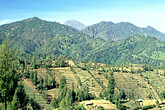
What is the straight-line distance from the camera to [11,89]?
1236 inches

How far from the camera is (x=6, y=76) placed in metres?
30.7

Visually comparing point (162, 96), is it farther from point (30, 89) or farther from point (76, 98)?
point (30, 89)

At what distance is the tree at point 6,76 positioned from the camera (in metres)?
30.4

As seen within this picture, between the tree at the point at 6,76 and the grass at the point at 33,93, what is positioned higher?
the tree at the point at 6,76

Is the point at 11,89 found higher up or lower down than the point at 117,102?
higher up

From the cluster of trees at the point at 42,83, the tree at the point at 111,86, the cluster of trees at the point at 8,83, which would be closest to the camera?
the cluster of trees at the point at 8,83

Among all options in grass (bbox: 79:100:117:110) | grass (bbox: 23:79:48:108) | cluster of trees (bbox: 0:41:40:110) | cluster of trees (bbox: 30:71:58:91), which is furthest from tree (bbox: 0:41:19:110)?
cluster of trees (bbox: 30:71:58:91)

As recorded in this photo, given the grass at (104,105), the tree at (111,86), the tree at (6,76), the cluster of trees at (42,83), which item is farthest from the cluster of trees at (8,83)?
the cluster of trees at (42,83)

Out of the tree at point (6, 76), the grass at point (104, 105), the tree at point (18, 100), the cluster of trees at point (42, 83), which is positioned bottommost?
the grass at point (104, 105)

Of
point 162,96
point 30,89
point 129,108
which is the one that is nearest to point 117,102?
point 129,108

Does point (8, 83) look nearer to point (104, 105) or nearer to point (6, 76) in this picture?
point (6, 76)

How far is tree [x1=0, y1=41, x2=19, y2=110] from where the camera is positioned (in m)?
30.4

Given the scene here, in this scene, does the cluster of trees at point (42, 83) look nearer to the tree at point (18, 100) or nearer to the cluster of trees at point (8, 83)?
the tree at point (18, 100)

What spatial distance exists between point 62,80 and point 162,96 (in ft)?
258
